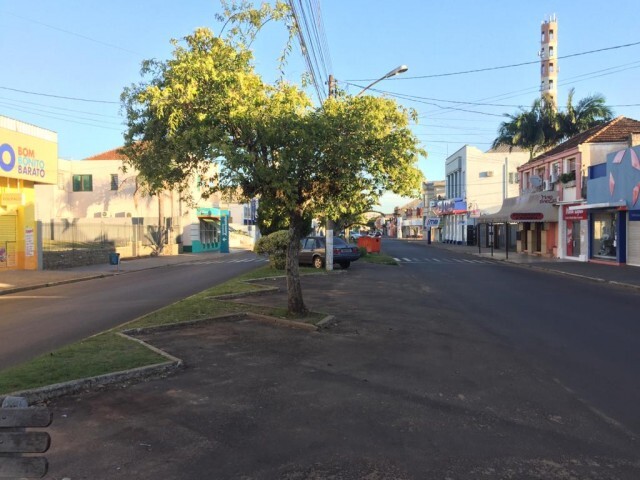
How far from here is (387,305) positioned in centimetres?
1233

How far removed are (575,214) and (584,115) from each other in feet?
48.6

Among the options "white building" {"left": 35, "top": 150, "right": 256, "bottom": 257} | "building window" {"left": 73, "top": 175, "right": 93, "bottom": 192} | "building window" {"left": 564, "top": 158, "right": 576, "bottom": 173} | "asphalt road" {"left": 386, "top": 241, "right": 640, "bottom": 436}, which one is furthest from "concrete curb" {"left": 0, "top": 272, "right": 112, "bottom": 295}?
"building window" {"left": 564, "top": 158, "right": 576, "bottom": 173}

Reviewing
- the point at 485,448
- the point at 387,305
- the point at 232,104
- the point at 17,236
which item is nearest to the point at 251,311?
the point at 387,305

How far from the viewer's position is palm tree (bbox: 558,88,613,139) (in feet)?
131

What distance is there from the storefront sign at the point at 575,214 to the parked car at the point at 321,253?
1375cm

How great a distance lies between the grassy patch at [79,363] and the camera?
574 centimetres

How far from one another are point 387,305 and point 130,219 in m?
34.0

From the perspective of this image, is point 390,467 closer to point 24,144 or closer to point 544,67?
point 24,144

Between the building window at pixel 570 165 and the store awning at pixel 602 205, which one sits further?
the building window at pixel 570 165

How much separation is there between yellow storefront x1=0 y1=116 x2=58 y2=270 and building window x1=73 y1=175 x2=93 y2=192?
19466 millimetres

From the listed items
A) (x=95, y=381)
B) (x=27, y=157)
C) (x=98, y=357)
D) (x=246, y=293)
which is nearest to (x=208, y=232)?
(x=27, y=157)

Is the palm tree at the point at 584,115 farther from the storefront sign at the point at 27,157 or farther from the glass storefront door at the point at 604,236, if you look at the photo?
the storefront sign at the point at 27,157

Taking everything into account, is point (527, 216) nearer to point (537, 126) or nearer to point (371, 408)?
point (537, 126)

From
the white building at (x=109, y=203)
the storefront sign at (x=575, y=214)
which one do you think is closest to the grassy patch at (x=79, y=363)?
the storefront sign at (x=575, y=214)
